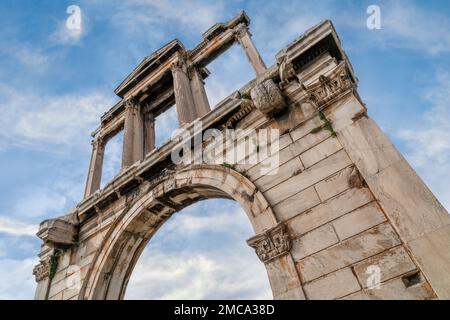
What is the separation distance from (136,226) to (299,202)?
412 centimetres

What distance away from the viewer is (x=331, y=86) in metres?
5.21

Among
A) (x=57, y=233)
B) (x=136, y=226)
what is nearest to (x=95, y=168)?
(x=57, y=233)

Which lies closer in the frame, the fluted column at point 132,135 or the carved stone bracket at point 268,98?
the carved stone bracket at point 268,98

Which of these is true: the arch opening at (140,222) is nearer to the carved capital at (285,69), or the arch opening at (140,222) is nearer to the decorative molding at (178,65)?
the carved capital at (285,69)

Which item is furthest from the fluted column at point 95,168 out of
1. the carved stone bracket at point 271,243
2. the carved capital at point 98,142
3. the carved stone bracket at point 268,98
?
the carved stone bracket at point 271,243

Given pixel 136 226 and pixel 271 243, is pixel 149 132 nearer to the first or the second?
pixel 136 226

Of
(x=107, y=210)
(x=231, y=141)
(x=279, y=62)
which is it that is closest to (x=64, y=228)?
(x=107, y=210)

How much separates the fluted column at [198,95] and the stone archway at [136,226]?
112 inches

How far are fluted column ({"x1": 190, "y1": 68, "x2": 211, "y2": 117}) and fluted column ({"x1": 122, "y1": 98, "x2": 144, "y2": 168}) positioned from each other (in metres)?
2.23

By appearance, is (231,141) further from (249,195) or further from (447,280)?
(447,280)

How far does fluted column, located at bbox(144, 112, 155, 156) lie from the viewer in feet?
34.6

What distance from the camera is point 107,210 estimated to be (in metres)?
7.77

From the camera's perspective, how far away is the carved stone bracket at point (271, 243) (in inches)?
173
